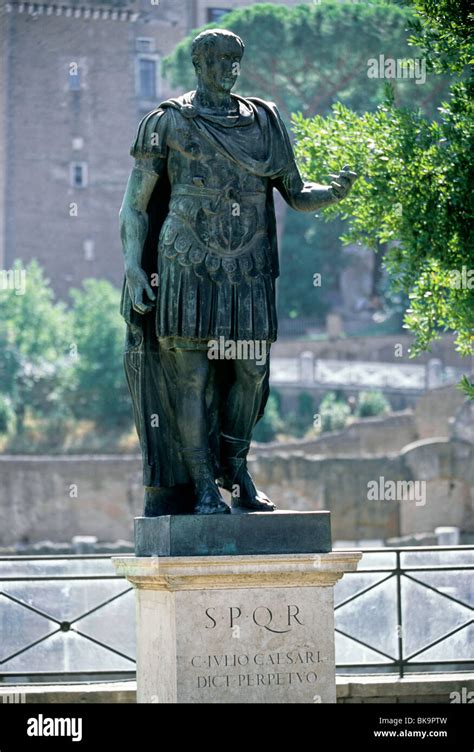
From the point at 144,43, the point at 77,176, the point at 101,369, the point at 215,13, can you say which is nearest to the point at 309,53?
the point at 215,13

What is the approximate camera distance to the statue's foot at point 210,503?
7973mm

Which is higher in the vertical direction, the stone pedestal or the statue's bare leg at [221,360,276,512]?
the statue's bare leg at [221,360,276,512]

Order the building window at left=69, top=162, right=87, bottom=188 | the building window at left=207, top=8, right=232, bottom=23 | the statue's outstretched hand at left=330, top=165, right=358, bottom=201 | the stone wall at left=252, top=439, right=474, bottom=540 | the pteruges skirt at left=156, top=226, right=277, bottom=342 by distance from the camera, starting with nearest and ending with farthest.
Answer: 1. the pteruges skirt at left=156, top=226, right=277, bottom=342
2. the statue's outstretched hand at left=330, top=165, right=358, bottom=201
3. the stone wall at left=252, top=439, right=474, bottom=540
4. the building window at left=69, top=162, right=87, bottom=188
5. the building window at left=207, top=8, right=232, bottom=23

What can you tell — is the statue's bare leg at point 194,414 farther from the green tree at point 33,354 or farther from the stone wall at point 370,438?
the green tree at point 33,354

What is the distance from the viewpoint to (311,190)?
8.55m

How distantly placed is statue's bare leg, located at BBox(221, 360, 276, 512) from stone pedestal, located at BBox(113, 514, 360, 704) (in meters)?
0.47

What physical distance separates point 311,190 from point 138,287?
1031 millimetres

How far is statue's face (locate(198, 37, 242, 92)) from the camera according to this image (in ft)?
27.2

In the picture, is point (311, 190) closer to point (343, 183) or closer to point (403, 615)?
point (343, 183)

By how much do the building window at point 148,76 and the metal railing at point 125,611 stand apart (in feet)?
174

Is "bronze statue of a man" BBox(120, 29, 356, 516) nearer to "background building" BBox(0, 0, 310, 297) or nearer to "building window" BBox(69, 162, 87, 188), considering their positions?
"background building" BBox(0, 0, 310, 297)

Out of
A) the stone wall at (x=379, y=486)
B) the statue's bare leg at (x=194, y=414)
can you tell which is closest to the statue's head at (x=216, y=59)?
the statue's bare leg at (x=194, y=414)

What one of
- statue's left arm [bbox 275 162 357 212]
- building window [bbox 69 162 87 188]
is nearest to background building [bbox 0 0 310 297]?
building window [bbox 69 162 87 188]

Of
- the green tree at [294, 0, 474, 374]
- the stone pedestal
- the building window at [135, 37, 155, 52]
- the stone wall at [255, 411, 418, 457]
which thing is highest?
the building window at [135, 37, 155, 52]
